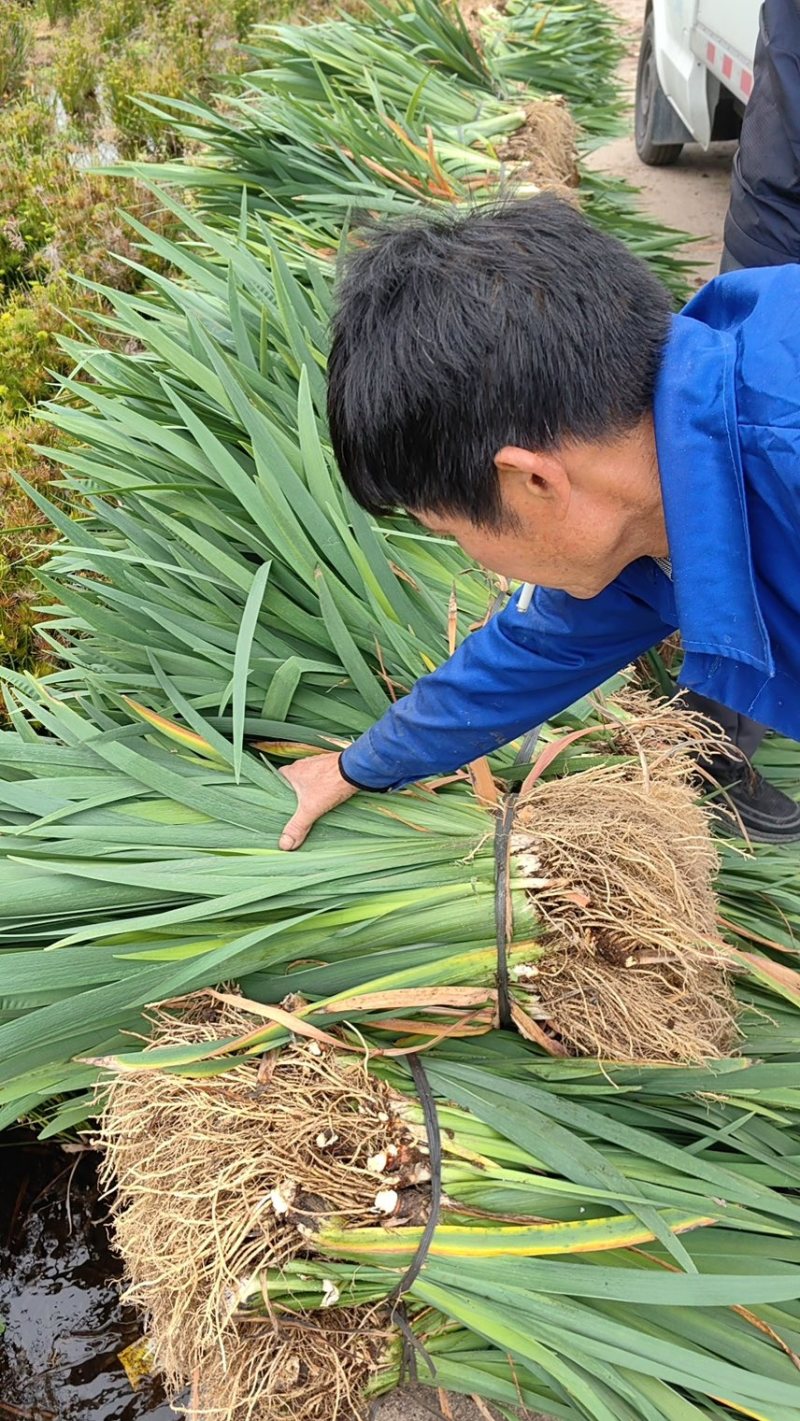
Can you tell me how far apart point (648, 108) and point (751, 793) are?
165 inches

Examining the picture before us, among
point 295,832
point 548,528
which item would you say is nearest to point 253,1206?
point 295,832

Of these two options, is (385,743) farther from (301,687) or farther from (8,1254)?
(8,1254)

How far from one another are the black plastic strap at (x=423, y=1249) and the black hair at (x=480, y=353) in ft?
2.38

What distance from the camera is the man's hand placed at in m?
1.40

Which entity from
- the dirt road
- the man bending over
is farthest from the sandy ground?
the man bending over

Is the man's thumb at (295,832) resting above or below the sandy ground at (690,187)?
below

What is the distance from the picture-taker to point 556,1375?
109cm

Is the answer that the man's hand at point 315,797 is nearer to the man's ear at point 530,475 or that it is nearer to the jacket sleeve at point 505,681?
the jacket sleeve at point 505,681

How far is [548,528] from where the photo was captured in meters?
0.98

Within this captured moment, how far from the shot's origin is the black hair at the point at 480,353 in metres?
0.90

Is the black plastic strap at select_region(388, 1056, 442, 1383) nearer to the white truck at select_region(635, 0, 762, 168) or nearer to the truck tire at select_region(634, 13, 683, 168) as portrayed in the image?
the white truck at select_region(635, 0, 762, 168)

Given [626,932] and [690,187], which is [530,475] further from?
[690,187]

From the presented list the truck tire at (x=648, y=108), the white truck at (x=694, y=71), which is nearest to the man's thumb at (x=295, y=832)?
the white truck at (x=694, y=71)

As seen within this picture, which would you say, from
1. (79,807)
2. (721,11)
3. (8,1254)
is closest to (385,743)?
(79,807)
